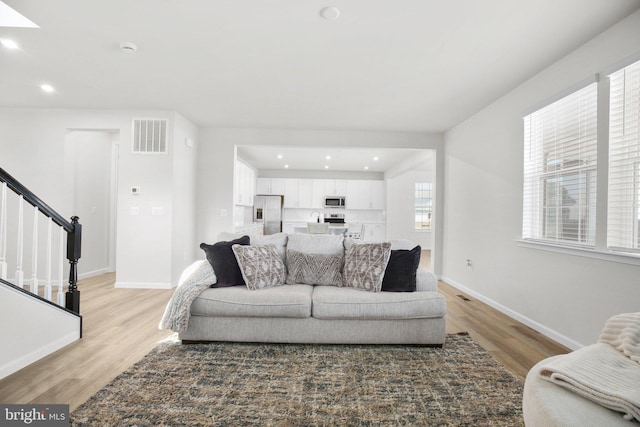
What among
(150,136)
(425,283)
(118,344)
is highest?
(150,136)

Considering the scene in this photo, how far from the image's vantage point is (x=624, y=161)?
7.52 feet

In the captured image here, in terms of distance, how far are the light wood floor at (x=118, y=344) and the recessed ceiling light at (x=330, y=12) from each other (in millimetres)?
2799

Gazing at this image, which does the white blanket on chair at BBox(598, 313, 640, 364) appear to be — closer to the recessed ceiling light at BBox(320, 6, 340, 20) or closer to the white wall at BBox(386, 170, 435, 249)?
the recessed ceiling light at BBox(320, 6, 340, 20)

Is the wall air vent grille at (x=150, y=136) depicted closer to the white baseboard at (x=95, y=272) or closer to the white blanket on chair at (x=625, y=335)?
the white baseboard at (x=95, y=272)

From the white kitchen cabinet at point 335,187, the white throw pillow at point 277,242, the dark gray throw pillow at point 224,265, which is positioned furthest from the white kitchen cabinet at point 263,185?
the dark gray throw pillow at point 224,265

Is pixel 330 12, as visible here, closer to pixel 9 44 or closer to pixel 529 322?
pixel 9 44

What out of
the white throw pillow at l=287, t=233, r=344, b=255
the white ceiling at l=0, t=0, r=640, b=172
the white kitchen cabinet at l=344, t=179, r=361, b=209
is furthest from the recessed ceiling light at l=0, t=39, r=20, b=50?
the white kitchen cabinet at l=344, t=179, r=361, b=209

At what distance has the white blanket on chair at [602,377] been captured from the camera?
937 millimetres

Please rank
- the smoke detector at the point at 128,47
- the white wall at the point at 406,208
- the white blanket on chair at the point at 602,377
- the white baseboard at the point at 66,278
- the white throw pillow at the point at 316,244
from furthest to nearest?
the white wall at the point at 406,208
the white baseboard at the point at 66,278
the white throw pillow at the point at 316,244
the smoke detector at the point at 128,47
the white blanket on chair at the point at 602,377

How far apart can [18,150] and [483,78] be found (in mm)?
6189

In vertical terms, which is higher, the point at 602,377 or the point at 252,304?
the point at 602,377

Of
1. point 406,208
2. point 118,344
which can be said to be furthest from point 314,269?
point 406,208

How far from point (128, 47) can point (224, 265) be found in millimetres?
2074

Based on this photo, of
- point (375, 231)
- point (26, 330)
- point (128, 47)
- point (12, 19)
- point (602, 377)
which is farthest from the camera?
point (375, 231)
